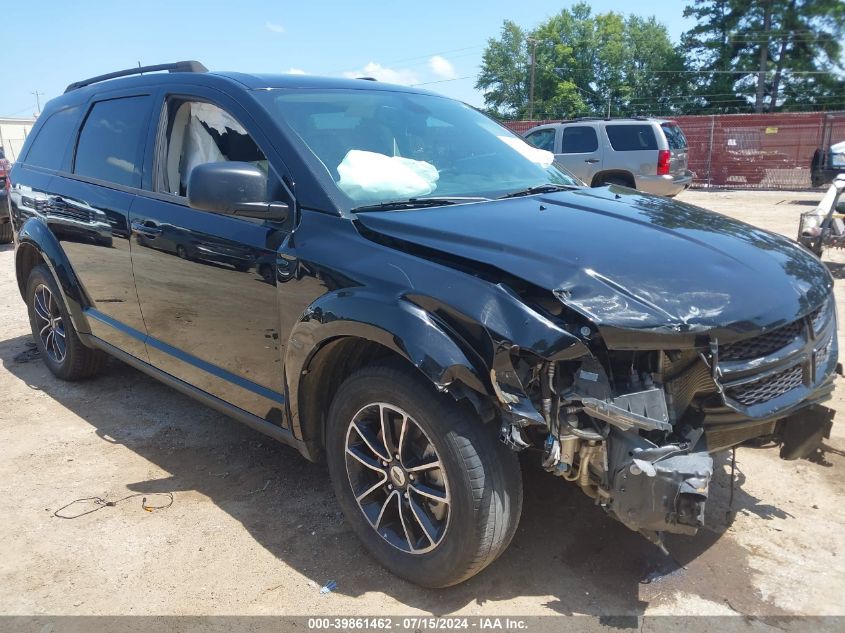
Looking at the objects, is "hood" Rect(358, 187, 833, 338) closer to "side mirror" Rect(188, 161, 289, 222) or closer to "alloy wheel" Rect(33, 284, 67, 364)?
"side mirror" Rect(188, 161, 289, 222)

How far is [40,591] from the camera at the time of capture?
272 cm

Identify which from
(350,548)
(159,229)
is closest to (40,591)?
(350,548)

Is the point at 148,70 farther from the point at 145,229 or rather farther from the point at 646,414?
the point at 646,414

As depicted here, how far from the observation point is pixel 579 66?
60.2 m

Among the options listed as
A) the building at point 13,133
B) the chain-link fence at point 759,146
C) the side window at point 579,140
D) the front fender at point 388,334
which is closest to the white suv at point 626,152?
the side window at point 579,140

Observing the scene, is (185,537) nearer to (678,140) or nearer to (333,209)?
(333,209)

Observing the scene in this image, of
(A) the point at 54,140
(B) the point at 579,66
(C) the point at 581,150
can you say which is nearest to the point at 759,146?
(C) the point at 581,150

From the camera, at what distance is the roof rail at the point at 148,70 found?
3.68 metres

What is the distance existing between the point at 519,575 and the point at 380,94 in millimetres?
2501

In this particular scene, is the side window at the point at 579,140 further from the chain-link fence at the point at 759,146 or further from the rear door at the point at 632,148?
the chain-link fence at the point at 759,146

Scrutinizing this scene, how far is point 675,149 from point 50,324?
473 inches

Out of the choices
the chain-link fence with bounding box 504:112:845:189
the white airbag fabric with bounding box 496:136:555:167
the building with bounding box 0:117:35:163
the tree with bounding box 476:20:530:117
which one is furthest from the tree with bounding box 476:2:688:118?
the white airbag fabric with bounding box 496:136:555:167

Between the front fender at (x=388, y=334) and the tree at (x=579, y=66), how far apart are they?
185 ft

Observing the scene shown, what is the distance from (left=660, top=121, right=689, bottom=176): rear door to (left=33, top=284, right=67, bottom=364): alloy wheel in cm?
1146
